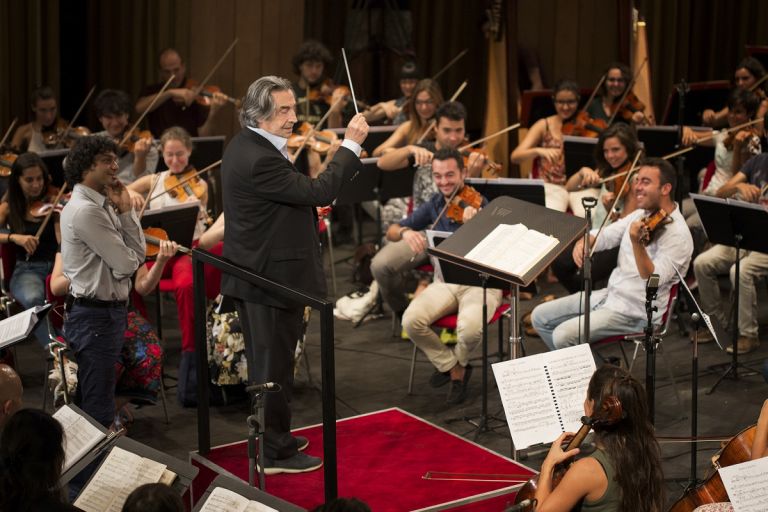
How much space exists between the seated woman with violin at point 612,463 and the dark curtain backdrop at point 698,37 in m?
7.70

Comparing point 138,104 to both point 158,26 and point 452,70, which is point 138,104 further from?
point 452,70

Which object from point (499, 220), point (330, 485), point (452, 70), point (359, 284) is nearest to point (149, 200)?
point (359, 284)

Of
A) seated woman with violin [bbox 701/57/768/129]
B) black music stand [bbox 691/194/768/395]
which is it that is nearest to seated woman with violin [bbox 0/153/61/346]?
black music stand [bbox 691/194/768/395]

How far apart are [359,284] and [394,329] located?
958 mm

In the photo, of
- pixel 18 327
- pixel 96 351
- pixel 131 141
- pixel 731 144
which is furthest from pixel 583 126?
pixel 18 327

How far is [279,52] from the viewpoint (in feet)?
31.4

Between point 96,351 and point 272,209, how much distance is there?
3.50 feet

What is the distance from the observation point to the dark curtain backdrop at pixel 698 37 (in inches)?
416

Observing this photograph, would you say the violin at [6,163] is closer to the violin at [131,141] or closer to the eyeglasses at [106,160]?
the violin at [131,141]

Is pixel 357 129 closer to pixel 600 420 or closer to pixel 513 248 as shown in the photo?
pixel 513 248

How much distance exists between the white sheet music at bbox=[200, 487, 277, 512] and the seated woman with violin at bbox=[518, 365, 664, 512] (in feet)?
2.59

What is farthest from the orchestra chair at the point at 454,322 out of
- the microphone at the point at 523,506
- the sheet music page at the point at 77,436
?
the sheet music page at the point at 77,436

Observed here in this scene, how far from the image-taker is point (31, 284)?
18.9ft

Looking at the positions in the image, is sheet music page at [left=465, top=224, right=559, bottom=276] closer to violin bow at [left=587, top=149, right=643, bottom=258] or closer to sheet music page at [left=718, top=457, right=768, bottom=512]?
sheet music page at [left=718, top=457, right=768, bottom=512]
